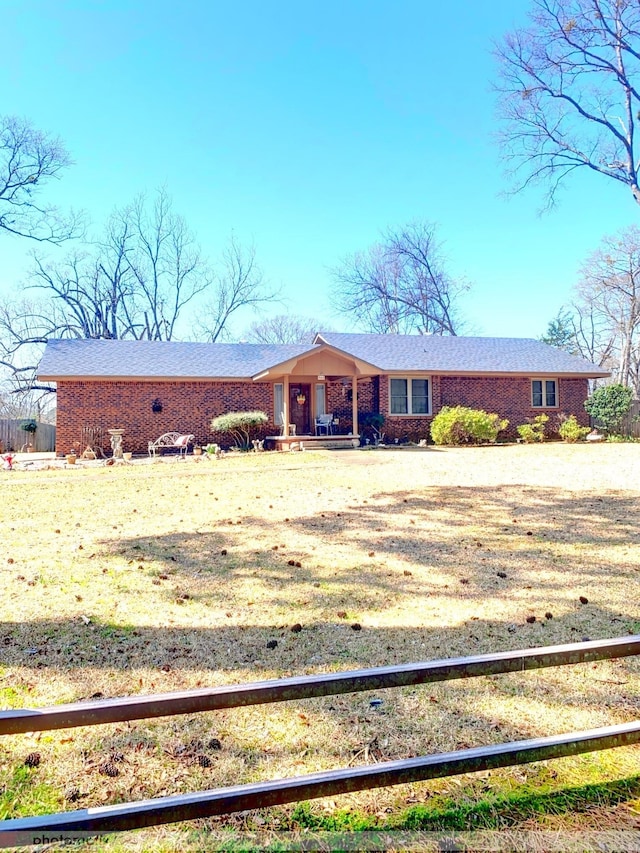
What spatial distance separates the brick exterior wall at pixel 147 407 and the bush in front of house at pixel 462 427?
6.07 metres

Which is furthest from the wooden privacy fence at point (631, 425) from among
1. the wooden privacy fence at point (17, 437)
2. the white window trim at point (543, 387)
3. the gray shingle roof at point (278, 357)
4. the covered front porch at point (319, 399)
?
the wooden privacy fence at point (17, 437)

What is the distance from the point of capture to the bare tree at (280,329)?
1725 inches

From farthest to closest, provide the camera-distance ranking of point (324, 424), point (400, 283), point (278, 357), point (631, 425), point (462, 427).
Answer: point (400, 283), point (278, 357), point (631, 425), point (324, 424), point (462, 427)

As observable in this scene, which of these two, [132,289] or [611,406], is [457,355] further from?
[132,289]

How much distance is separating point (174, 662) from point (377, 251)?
37.5 metres

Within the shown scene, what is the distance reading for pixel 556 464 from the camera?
12688 millimetres

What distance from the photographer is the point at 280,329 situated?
44.1 metres

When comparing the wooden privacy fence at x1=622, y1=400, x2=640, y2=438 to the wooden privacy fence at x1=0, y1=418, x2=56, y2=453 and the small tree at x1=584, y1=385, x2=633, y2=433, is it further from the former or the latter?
the wooden privacy fence at x1=0, y1=418, x2=56, y2=453

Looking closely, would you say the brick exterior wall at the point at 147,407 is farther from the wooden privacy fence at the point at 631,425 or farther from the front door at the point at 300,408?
the wooden privacy fence at the point at 631,425

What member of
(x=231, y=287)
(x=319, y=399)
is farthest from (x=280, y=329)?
(x=319, y=399)

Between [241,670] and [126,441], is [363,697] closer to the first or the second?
[241,670]

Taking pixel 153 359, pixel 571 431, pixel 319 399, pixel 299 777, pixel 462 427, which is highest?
pixel 153 359

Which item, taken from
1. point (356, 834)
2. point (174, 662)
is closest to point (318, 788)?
point (356, 834)

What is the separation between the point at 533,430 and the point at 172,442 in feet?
45.1
